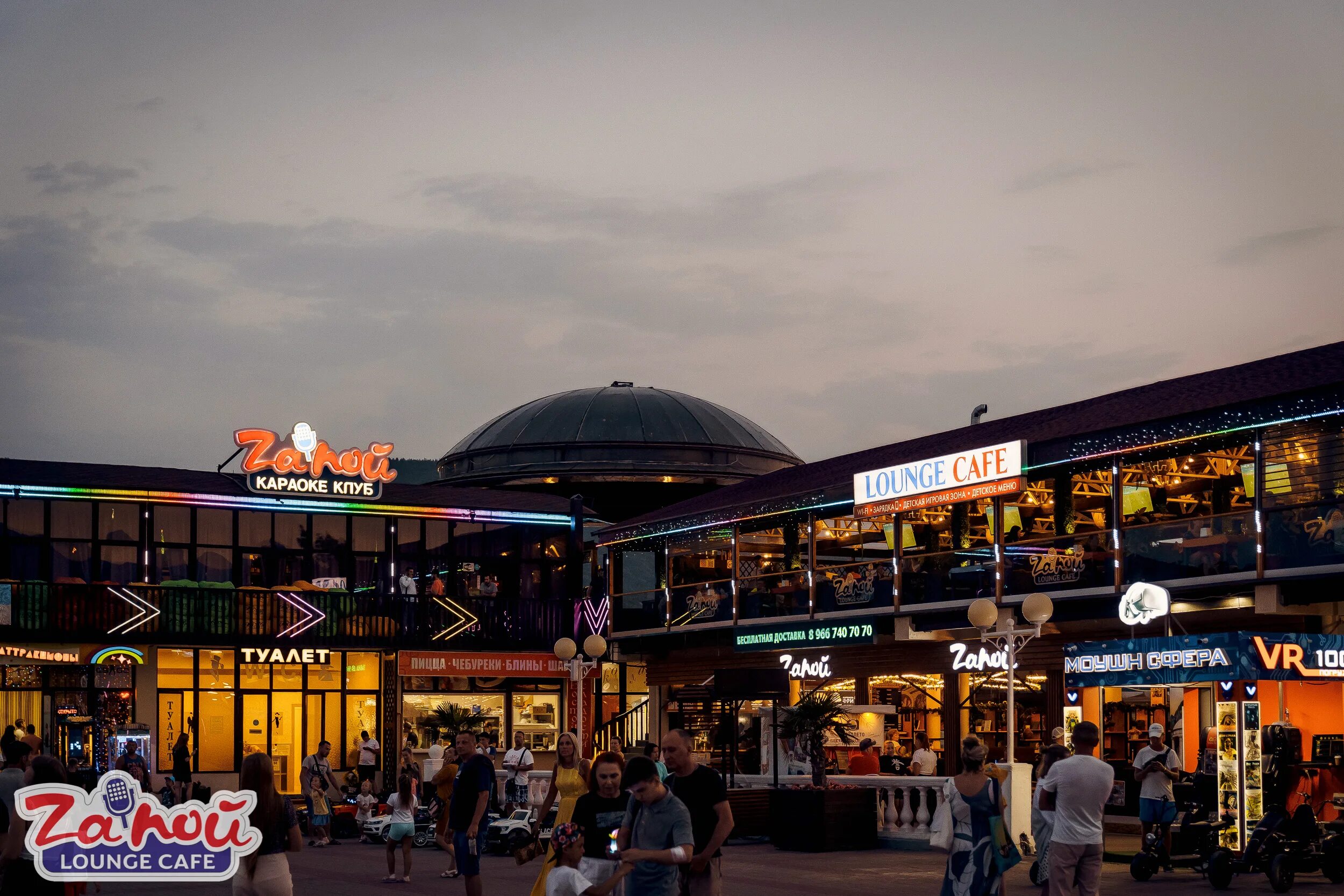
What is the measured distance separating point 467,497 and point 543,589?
2761 mm

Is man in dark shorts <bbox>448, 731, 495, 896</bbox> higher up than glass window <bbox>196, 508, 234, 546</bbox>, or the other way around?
glass window <bbox>196, 508, 234, 546</bbox>

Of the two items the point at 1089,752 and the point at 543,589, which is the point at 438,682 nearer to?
the point at 543,589

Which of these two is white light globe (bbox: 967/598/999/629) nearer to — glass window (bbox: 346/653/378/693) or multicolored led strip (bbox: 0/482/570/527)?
multicolored led strip (bbox: 0/482/570/527)

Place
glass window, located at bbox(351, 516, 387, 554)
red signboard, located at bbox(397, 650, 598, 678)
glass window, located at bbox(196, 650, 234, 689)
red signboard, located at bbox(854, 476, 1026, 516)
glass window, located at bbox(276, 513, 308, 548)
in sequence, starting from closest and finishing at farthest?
1. red signboard, located at bbox(854, 476, 1026, 516)
2. glass window, located at bbox(196, 650, 234, 689)
3. red signboard, located at bbox(397, 650, 598, 678)
4. glass window, located at bbox(276, 513, 308, 548)
5. glass window, located at bbox(351, 516, 387, 554)

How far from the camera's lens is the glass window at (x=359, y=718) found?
37.6 meters

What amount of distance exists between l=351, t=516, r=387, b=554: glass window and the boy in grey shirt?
96.1 feet

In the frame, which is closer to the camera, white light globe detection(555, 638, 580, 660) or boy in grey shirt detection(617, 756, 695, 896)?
boy in grey shirt detection(617, 756, 695, 896)

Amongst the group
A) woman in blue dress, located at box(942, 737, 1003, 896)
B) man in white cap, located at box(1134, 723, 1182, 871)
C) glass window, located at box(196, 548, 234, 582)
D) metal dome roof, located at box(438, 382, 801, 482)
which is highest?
metal dome roof, located at box(438, 382, 801, 482)

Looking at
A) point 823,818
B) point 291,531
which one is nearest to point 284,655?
point 291,531

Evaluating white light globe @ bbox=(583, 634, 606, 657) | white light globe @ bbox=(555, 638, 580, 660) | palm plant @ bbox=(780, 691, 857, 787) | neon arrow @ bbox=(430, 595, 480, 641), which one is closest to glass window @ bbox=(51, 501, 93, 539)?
neon arrow @ bbox=(430, 595, 480, 641)

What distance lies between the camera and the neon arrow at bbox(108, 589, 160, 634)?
34.7 m

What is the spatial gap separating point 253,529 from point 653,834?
29159 mm

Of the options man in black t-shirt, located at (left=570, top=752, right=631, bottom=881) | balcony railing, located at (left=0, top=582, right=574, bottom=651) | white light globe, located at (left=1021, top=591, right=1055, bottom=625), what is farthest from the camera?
balcony railing, located at (left=0, top=582, right=574, bottom=651)

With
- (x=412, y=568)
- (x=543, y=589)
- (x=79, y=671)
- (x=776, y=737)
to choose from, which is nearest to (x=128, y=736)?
(x=79, y=671)
